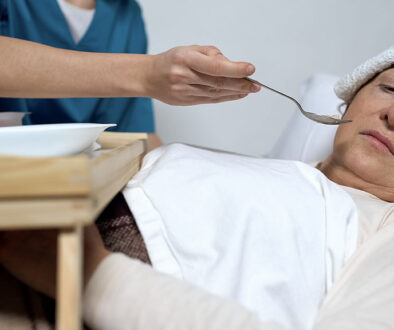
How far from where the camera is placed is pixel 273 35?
4.96 feet

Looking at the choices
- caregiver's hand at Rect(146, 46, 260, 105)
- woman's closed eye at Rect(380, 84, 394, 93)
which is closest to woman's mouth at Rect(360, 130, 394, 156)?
woman's closed eye at Rect(380, 84, 394, 93)

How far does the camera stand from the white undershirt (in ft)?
3.88

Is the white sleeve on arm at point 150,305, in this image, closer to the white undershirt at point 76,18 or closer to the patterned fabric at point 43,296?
the patterned fabric at point 43,296

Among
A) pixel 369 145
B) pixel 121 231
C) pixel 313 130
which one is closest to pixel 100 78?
pixel 121 231

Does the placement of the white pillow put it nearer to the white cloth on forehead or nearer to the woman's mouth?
the white cloth on forehead

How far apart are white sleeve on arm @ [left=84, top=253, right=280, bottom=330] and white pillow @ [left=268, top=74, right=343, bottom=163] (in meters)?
0.87

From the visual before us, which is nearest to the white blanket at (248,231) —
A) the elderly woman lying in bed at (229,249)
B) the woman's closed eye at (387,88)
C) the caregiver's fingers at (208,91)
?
the elderly woman lying in bed at (229,249)

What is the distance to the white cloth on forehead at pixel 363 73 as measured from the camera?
3.08 feet

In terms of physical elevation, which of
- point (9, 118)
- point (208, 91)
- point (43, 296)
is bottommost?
point (43, 296)

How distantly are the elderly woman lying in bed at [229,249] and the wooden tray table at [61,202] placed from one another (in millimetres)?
132

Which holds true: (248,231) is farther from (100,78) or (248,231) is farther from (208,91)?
(100,78)

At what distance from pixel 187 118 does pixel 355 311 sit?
1.12m

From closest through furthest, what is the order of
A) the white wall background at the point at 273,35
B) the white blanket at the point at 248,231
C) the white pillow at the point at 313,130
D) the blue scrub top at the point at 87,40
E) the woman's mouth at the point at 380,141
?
the white blanket at the point at 248,231, the woman's mouth at the point at 380,141, the blue scrub top at the point at 87,40, the white pillow at the point at 313,130, the white wall background at the point at 273,35

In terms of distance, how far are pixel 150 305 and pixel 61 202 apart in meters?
0.19
